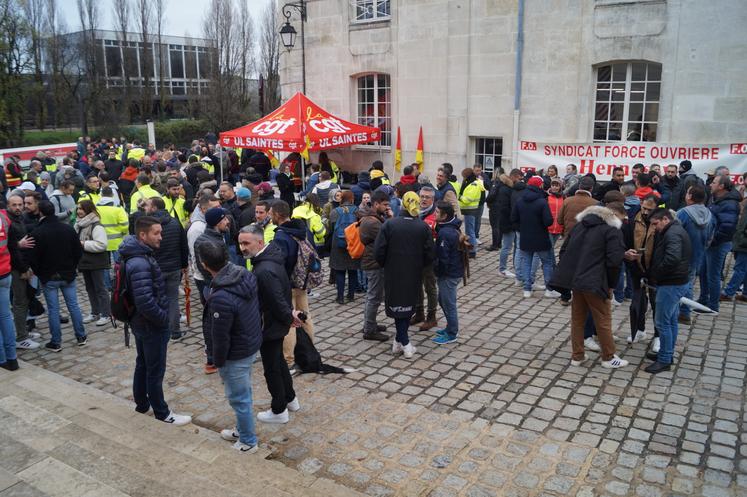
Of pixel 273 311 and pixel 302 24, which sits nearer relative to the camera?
pixel 273 311

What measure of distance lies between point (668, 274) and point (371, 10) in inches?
514

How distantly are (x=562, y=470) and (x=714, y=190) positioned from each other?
567 cm

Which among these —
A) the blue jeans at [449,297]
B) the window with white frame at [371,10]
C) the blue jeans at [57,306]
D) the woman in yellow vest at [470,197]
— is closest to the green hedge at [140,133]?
the window with white frame at [371,10]

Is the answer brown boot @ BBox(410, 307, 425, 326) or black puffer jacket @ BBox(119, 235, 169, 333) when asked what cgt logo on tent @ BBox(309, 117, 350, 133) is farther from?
black puffer jacket @ BBox(119, 235, 169, 333)

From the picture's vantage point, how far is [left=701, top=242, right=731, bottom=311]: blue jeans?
843 cm

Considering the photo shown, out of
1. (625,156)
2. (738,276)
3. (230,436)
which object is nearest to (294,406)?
(230,436)

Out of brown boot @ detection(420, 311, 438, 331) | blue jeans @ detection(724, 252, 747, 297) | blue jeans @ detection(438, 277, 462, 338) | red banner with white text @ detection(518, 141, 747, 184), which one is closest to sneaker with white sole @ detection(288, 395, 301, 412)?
blue jeans @ detection(438, 277, 462, 338)

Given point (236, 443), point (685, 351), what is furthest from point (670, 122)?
point (236, 443)

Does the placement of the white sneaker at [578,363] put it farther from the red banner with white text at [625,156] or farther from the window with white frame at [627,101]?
the window with white frame at [627,101]

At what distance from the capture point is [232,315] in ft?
15.0

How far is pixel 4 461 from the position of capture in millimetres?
4398

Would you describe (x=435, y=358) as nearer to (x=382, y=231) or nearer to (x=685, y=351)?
(x=382, y=231)

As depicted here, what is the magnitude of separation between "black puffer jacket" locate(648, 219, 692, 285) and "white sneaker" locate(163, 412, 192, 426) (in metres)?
4.99

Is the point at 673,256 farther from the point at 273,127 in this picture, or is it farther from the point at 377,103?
the point at 377,103
